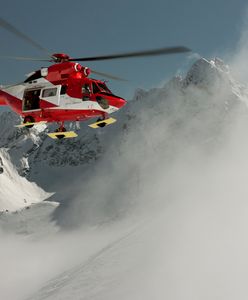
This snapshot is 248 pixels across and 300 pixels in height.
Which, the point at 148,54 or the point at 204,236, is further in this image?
the point at 204,236

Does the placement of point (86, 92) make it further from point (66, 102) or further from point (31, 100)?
point (31, 100)

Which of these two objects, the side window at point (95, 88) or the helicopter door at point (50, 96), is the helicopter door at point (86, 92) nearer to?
the side window at point (95, 88)

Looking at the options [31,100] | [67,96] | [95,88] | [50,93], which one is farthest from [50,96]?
[95,88]

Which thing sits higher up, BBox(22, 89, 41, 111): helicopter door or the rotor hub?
the rotor hub

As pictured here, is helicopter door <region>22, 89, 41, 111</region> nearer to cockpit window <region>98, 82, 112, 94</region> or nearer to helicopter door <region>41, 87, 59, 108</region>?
helicopter door <region>41, 87, 59, 108</region>

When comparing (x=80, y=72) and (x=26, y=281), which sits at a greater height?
(x=80, y=72)

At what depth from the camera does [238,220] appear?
3884 cm

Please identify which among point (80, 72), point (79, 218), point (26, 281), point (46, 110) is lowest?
point (26, 281)

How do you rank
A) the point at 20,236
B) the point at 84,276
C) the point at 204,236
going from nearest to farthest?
the point at 84,276, the point at 204,236, the point at 20,236

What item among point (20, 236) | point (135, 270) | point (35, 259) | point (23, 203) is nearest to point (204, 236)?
point (135, 270)

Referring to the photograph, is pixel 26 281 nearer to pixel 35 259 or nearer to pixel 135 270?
pixel 35 259

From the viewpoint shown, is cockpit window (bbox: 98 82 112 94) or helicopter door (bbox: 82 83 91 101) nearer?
helicopter door (bbox: 82 83 91 101)

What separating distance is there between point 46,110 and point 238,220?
63.0ft

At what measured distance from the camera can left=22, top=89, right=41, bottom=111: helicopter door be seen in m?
27.1
